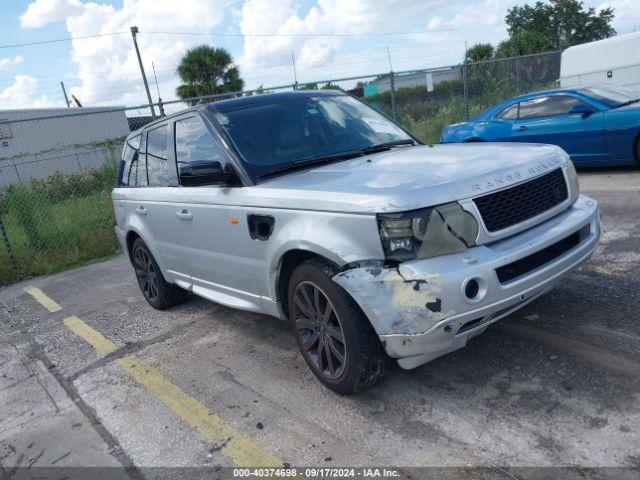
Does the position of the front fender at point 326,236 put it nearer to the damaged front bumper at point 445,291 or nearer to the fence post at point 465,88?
the damaged front bumper at point 445,291

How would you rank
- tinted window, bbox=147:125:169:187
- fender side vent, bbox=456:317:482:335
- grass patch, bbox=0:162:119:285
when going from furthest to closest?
grass patch, bbox=0:162:119:285 < tinted window, bbox=147:125:169:187 < fender side vent, bbox=456:317:482:335

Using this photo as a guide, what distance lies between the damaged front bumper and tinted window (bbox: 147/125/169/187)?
2395 mm

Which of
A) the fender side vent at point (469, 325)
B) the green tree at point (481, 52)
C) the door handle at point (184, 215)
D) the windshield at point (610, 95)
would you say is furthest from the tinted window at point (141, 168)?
the green tree at point (481, 52)

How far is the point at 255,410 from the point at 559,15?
159 ft

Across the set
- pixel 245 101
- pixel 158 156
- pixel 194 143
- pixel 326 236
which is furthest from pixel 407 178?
pixel 158 156

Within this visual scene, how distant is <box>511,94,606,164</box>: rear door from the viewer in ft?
25.6

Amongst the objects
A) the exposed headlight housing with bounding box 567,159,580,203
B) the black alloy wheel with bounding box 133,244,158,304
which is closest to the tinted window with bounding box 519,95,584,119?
the exposed headlight housing with bounding box 567,159,580,203

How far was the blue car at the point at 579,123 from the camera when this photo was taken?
7547 mm

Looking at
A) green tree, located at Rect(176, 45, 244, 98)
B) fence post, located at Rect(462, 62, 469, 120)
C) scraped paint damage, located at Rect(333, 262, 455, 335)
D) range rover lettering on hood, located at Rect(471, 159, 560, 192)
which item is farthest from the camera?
green tree, located at Rect(176, 45, 244, 98)

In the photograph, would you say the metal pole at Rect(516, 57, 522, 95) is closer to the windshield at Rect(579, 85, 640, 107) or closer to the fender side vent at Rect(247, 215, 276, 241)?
the windshield at Rect(579, 85, 640, 107)

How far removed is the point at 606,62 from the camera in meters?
15.4

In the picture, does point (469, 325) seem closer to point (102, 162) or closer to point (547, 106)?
point (547, 106)

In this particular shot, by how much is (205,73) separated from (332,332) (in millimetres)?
27097

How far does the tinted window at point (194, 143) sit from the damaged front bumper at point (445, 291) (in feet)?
5.21
